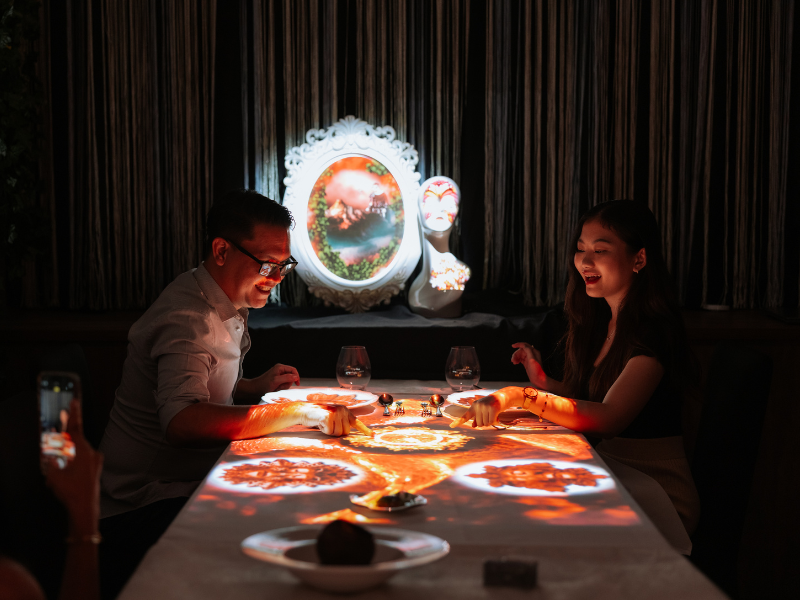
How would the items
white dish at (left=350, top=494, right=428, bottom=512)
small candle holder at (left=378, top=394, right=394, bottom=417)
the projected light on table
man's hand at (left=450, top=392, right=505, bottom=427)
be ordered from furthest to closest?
small candle holder at (left=378, top=394, right=394, bottom=417) < man's hand at (left=450, top=392, right=505, bottom=427) < the projected light on table < white dish at (left=350, top=494, right=428, bottom=512)

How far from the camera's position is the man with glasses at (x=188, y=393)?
169 cm

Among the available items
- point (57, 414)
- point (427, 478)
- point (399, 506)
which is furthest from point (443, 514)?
point (57, 414)

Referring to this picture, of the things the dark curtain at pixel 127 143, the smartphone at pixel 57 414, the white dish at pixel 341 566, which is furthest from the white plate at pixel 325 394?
the dark curtain at pixel 127 143

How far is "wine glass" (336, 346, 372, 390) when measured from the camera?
201 cm

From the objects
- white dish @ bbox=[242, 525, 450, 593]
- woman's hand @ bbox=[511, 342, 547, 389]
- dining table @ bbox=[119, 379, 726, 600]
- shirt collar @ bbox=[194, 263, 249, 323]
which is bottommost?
dining table @ bbox=[119, 379, 726, 600]

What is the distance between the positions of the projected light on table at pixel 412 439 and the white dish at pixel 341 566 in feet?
1.66

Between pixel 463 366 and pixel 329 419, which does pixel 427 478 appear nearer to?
pixel 329 419

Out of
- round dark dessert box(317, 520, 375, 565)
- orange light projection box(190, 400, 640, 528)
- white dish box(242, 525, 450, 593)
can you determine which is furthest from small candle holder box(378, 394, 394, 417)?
round dark dessert box(317, 520, 375, 565)

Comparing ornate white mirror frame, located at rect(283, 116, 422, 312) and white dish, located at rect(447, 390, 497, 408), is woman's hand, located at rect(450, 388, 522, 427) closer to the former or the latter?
white dish, located at rect(447, 390, 497, 408)

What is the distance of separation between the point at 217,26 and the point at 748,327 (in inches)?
112

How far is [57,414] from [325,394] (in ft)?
3.97

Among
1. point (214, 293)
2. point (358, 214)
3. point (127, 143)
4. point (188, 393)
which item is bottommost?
point (188, 393)

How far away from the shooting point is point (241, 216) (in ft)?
6.67

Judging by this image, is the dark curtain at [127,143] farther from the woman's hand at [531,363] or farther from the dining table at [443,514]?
the dining table at [443,514]
